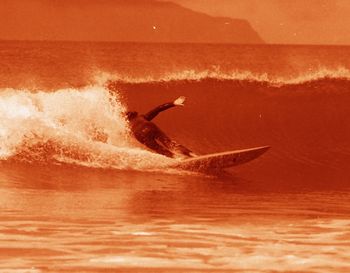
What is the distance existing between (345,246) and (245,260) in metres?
1.05

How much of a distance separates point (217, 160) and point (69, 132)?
126 inches

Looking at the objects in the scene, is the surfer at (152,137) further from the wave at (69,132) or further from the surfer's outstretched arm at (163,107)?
the wave at (69,132)

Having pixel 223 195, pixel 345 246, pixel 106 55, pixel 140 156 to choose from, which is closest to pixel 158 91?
pixel 140 156

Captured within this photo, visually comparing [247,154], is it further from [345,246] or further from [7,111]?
[345,246]

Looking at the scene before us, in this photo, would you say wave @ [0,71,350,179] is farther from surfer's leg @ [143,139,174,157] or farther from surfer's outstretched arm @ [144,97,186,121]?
surfer's outstretched arm @ [144,97,186,121]

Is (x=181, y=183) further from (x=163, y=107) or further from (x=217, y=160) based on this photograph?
(x=163, y=107)

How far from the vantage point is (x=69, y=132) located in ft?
51.1

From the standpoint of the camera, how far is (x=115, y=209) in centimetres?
965

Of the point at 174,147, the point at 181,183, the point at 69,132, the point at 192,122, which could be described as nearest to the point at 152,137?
the point at 174,147

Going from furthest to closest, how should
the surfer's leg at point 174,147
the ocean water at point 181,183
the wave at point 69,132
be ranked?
the wave at point 69,132 → the surfer's leg at point 174,147 → the ocean water at point 181,183

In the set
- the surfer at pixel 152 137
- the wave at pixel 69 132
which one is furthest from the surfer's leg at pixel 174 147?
the wave at pixel 69 132

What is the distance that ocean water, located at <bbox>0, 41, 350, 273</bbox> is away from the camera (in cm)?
746

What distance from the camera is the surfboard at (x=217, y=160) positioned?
13.4 metres

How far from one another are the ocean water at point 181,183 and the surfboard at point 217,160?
25cm
